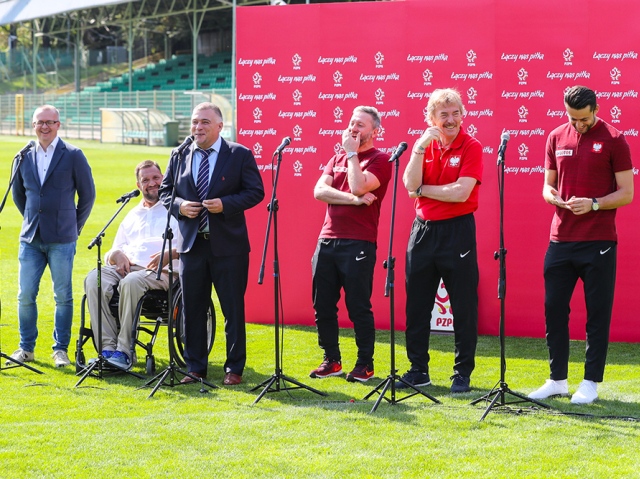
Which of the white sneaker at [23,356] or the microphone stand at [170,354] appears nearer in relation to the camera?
the microphone stand at [170,354]

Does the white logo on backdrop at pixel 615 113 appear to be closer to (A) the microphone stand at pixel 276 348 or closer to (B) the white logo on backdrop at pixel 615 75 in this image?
(B) the white logo on backdrop at pixel 615 75

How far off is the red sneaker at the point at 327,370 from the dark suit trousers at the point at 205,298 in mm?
501

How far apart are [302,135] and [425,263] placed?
265 centimetres

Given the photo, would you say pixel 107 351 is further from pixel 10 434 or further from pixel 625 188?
pixel 625 188

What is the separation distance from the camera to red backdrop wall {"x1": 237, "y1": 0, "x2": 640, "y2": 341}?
7.71m

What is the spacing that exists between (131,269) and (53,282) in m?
0.56

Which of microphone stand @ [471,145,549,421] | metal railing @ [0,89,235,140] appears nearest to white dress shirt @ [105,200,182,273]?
microphone stand @ [471,145,549,421]

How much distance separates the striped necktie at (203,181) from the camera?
6.50 meters

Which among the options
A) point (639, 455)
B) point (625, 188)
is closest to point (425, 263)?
point (625, 188)

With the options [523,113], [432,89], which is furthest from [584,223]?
[432,89]

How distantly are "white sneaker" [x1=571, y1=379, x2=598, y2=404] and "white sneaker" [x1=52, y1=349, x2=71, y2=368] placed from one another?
11.4ft

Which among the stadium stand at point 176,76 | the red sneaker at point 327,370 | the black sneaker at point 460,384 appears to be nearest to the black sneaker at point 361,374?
the red sneaker at point 327,370

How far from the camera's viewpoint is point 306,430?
5.23 metres

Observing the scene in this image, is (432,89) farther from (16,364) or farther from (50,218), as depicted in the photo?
(16,364)
